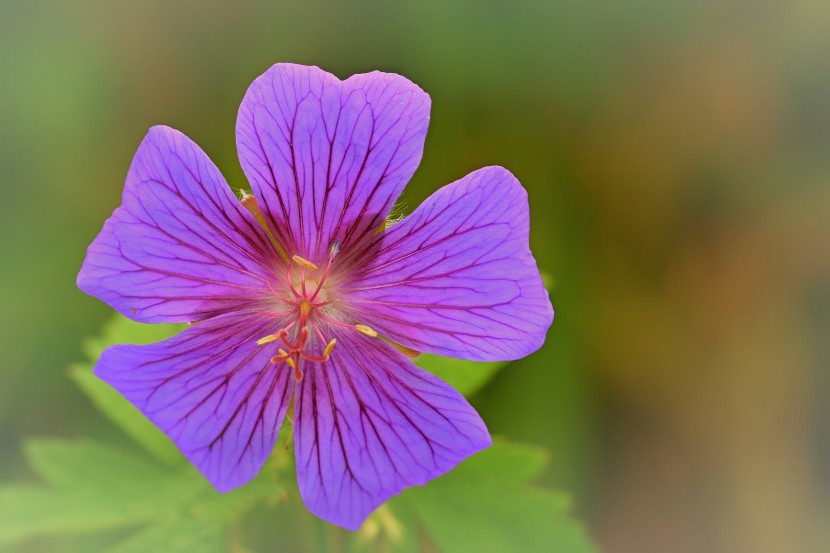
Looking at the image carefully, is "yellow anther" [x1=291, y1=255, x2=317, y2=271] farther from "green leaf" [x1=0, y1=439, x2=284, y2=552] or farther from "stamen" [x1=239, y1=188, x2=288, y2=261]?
"green leaf" [x1=0, y1=439, x2=284, y2=552]

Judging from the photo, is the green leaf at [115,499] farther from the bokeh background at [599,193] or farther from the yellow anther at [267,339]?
the bokeh background at [599,193]

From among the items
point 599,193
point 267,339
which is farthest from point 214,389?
point 599,193

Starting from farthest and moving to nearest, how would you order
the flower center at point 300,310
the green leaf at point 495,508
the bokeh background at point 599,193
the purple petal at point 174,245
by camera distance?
the bokeh background at point 599,193 → the green leaf at point 495,508 → the flower center at point 300,310 → the purple petal at point 174,245

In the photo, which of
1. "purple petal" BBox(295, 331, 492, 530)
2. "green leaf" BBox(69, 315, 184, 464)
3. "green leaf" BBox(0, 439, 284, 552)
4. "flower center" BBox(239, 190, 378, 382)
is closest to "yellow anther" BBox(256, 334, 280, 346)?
"flower center" BBox(239, 190, 378, 382)

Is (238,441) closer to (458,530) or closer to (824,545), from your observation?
(458,530)

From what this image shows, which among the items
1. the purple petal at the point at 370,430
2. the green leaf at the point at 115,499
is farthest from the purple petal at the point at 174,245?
the green leaf at the point at 115,499

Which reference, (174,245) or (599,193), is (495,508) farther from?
(599,193)
